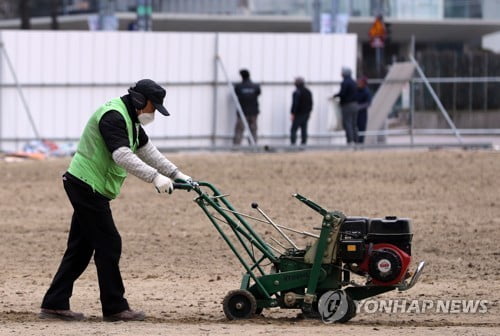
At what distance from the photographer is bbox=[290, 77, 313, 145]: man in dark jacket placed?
83.9 feet

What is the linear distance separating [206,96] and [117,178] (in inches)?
651

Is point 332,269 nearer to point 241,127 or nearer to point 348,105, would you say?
point 241,127

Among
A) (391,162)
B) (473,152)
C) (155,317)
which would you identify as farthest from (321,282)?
(473,152)

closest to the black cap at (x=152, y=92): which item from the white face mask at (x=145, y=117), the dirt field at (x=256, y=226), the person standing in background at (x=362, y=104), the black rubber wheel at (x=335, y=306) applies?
the white face mask at (x=145, y=117)

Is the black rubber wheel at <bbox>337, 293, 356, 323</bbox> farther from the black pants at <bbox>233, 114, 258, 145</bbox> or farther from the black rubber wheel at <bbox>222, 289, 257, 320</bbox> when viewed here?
the black pants at <bbox>233, 114, 258, 145</bbox>

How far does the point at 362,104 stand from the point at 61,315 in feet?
58.7

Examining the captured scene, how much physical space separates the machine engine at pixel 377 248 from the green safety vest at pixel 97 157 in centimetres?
182

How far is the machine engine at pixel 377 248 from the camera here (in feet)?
30.0

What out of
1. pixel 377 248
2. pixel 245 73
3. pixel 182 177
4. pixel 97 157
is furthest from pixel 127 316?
pixel 245 73

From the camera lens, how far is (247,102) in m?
25.5

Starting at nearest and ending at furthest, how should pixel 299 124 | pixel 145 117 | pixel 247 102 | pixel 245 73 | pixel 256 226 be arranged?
pixel 145 117 → pixel 256 226 → pixel 245 73 → pixel 247 102 → pixel 299 124

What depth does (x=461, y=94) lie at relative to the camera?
28.7 metres

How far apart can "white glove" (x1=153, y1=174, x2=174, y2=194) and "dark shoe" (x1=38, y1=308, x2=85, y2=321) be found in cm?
141

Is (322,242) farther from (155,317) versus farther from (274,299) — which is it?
(155,317)
